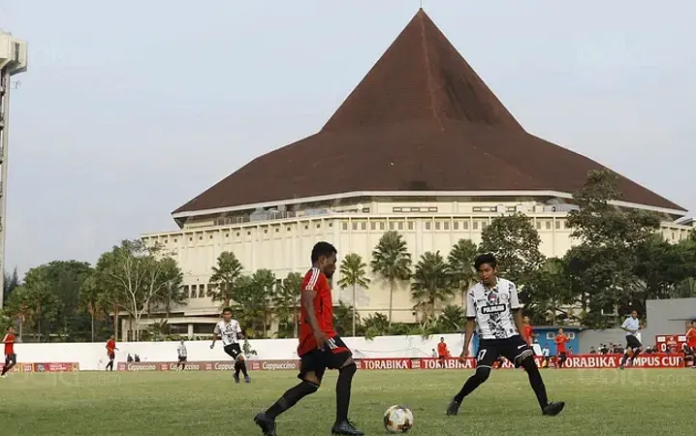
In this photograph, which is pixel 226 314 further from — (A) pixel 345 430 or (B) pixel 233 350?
(A) pixel 345 430

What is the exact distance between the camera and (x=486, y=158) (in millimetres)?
123250

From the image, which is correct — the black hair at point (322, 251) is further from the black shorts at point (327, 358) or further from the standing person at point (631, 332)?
the standing person at point (631, 332)

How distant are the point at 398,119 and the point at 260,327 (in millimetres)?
39891

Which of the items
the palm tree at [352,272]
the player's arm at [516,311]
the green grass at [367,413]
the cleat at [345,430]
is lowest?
the green grass at [367,413]

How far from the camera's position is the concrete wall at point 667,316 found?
59.8 metres

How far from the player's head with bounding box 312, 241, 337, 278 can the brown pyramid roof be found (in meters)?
107

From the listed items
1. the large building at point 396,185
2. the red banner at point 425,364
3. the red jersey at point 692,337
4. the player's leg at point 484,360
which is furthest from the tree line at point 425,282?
the player's leg at point 484,360

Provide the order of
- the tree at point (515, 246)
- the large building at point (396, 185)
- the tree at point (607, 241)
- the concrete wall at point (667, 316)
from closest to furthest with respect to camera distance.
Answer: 1. the concrete wall at point (667, 316)
2. the tree at point (607, 241)
3. the tree at point (515, 246)
4. the large building at point (396, 185)

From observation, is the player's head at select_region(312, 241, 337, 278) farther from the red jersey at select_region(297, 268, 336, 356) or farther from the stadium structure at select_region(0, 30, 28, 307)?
the stadium structure at select_region(0, 30, 28, 307)

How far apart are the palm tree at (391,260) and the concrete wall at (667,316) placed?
44.5 metres

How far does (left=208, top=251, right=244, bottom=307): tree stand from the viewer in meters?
111

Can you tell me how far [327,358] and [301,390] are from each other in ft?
1.32

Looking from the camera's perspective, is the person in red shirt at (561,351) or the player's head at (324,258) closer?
the player's head at (324,258)

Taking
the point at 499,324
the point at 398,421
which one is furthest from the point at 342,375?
the point at 499,324
